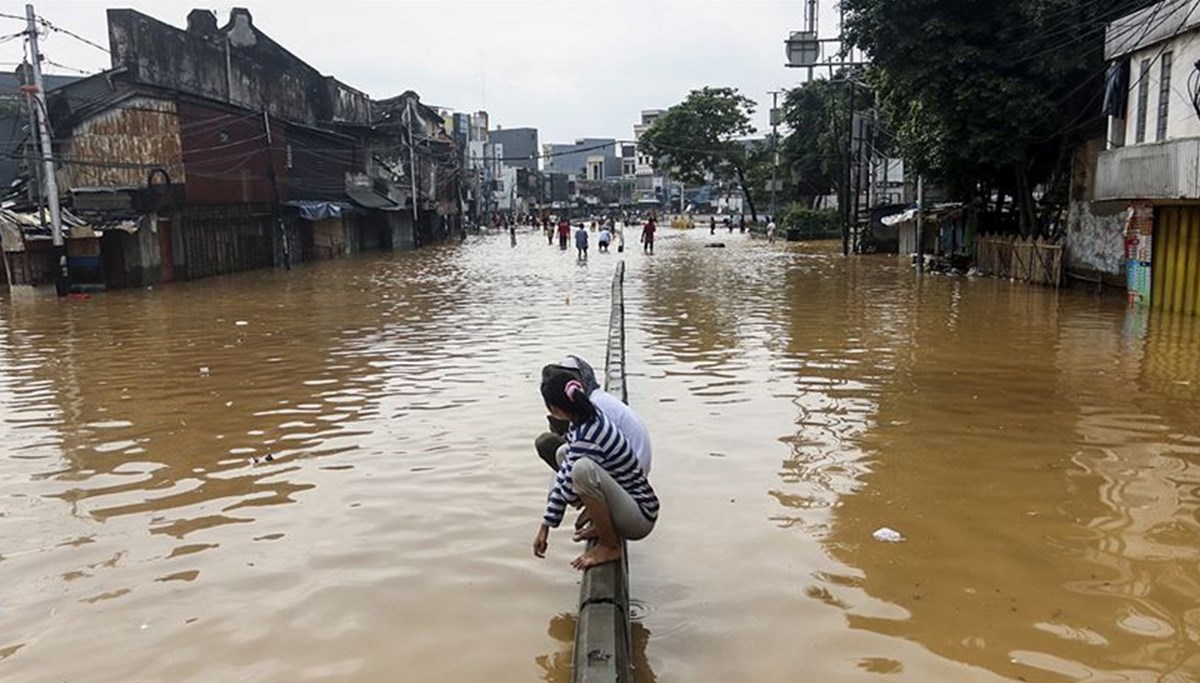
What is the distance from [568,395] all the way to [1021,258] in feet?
73.5

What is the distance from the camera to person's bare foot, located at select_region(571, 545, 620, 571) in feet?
15.6

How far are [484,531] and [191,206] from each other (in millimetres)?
28331

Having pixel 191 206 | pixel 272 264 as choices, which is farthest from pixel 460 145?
pixel 191 206

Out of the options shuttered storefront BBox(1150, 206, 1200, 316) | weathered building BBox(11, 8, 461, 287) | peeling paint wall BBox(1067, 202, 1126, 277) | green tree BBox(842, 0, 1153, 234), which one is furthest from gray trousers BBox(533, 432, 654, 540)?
weathered building BBox(11, 8, 461, 287)

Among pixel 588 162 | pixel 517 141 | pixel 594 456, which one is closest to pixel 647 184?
pixel 588 162

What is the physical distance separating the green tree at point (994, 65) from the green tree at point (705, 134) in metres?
50.3

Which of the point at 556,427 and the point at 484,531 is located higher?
the point at 556,427

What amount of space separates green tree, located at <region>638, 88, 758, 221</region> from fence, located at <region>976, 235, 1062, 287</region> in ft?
158

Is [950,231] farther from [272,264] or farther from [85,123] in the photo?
[85,123]

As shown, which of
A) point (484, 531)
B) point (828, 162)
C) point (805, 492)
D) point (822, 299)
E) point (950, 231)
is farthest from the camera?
point (828, 162)

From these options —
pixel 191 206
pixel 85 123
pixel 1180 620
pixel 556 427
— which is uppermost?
pixel 85 123

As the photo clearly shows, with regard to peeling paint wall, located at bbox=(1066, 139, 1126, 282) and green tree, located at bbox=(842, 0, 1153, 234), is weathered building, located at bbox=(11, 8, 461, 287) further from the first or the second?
peeling paint wall, located at bbox=(1066, 139, 1126, 282)

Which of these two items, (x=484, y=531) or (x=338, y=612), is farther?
(x=484, y=531)

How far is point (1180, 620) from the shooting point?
469 centimetres
